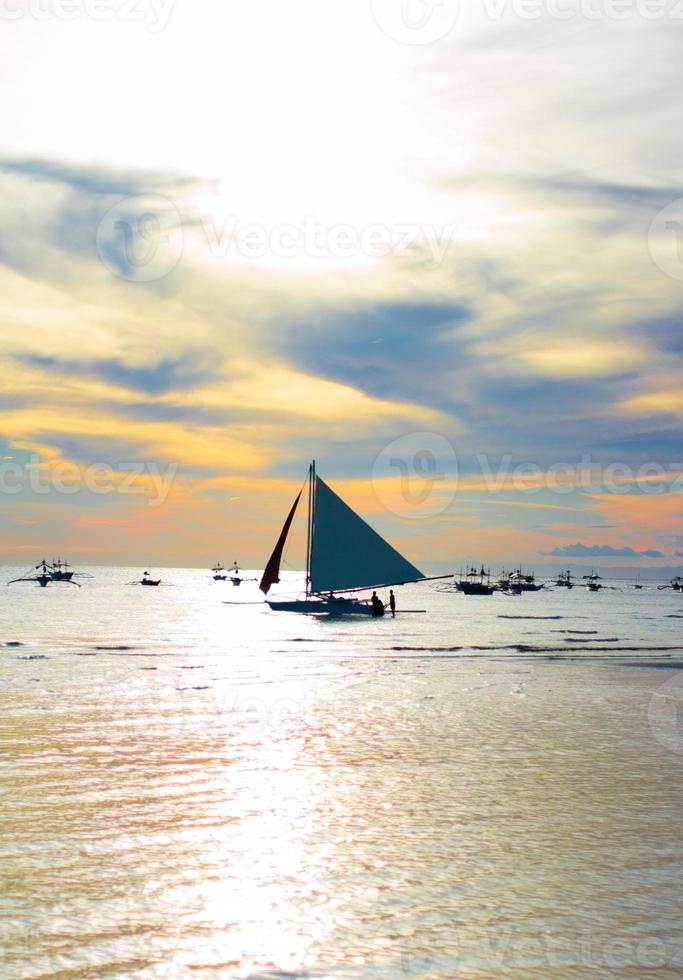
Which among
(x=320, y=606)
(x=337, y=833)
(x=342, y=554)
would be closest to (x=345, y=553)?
(x=342, y=554)

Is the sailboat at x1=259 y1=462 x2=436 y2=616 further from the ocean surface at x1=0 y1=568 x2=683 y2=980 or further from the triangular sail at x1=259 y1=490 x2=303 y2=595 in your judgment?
the ocean surface at x1=0 y1=568 x2=683 y2=980

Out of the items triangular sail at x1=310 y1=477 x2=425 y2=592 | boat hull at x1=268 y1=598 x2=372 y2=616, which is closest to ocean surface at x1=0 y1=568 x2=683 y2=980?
triangular sail at x1=310 y1=477 x2=425 y2=592

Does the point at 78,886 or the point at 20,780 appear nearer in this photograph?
the point at 78,886

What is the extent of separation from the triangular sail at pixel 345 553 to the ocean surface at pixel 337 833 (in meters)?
45.1

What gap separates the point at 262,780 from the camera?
16.8 m

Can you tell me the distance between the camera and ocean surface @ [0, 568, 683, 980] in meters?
9.20

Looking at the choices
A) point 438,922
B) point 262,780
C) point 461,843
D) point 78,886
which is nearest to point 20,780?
point 262,780

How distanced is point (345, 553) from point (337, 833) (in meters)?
63.8

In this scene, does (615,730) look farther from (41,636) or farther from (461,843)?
(41,636)

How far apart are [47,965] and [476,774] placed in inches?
419

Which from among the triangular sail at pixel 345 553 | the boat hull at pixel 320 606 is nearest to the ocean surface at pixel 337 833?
the triangular sail at pixel 345 553

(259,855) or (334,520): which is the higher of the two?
(334,520)

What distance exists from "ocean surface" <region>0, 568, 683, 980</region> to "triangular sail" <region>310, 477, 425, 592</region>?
148ft

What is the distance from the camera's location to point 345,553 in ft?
253
